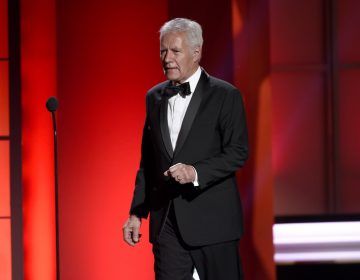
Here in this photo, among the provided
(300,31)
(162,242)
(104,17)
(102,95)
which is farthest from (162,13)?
(162,242)

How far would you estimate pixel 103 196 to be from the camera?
4.01m

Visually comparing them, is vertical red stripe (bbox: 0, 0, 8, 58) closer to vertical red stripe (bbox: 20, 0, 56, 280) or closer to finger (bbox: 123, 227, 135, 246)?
vertical red stripe (bbox: 20, 0, 56, 280)

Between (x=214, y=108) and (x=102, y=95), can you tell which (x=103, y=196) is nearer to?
(x=102, y=95)

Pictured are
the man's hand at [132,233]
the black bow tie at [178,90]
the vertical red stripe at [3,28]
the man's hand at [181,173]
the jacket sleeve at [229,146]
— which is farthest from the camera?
the vertical red stripe at [3,28]

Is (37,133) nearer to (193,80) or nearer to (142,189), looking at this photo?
(142,189)

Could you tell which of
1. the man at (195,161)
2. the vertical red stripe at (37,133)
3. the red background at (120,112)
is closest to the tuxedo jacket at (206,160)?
the man at (195,161)

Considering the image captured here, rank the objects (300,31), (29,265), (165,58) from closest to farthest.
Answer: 1. (165,58)
2. (29,265)
3. (300,31)

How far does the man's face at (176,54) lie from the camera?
2391mm

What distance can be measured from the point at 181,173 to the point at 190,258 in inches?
16.8

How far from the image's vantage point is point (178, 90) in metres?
2.46

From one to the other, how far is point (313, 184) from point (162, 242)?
2.10 metres

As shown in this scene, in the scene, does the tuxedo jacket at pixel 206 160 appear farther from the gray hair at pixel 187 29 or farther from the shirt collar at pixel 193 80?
the gray hair at pixel 187 29

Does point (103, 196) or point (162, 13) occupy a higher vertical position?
point (162, 13)

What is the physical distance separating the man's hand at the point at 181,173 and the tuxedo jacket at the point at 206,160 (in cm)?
12
